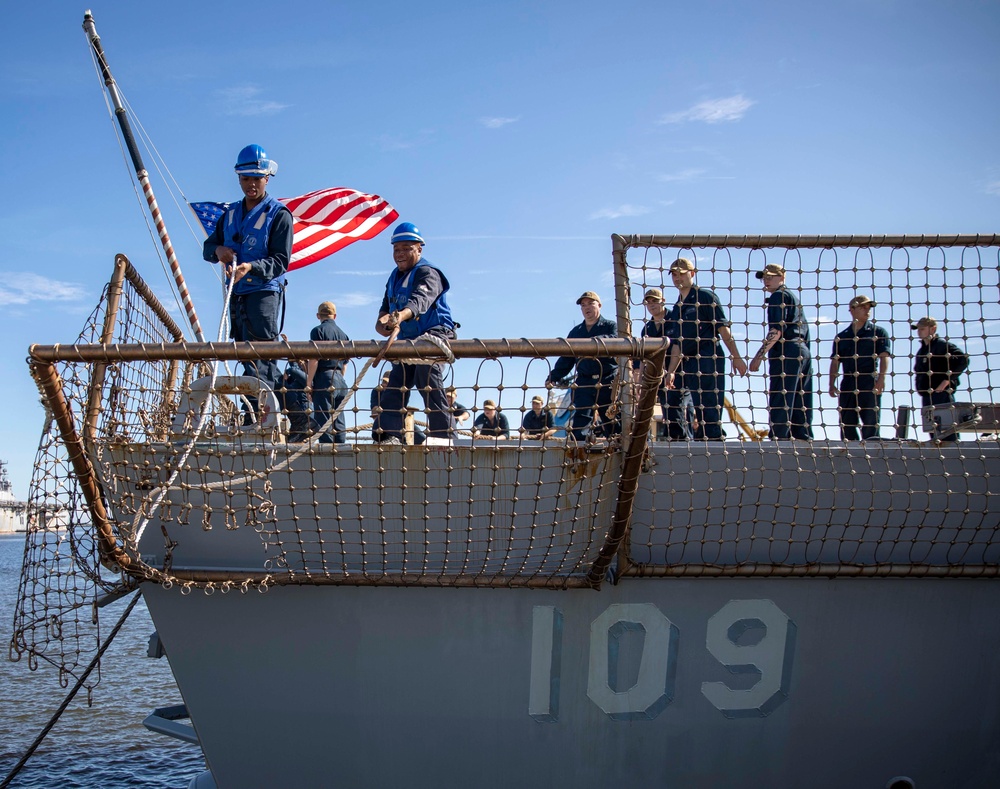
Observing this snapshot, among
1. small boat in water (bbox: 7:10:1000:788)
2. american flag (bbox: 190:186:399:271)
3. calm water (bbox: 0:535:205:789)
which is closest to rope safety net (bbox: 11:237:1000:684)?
small boat in water (bbox: 7:10:1000:788)

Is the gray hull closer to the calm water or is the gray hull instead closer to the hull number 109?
the hull number 109

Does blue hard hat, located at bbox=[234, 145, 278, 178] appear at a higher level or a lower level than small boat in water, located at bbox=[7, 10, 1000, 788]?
higher

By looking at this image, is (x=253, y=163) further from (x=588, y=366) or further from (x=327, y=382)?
(x=588, y=366)

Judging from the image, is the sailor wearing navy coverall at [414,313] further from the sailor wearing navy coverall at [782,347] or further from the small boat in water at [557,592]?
the sailor wearing navy coverall at [782,347]

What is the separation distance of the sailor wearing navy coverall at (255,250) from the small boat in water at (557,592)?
2.48 ft

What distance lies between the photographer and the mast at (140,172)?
5.25 m

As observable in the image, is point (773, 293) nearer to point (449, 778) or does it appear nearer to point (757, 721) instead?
point (757, 721)

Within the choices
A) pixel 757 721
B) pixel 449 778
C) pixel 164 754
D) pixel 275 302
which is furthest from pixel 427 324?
pixel 164 754

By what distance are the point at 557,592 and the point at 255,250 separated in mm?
2564

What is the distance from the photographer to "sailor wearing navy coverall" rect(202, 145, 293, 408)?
4832 millimetres

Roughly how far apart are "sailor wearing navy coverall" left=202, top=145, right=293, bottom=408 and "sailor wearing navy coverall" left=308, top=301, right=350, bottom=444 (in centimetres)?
39

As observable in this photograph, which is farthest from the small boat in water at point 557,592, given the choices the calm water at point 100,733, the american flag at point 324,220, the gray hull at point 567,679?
the calm water at point 100,733

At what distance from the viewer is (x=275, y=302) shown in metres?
4.94

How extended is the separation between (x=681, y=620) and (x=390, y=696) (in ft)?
4.61
